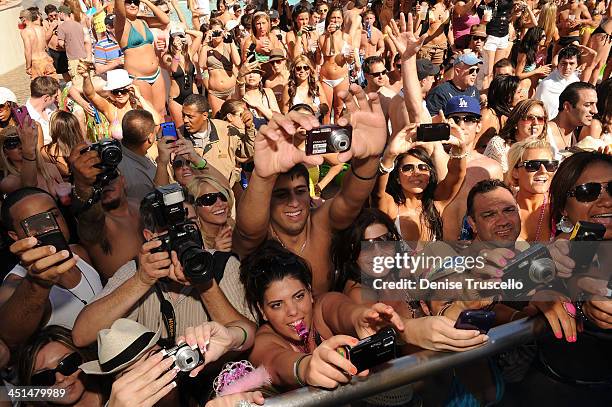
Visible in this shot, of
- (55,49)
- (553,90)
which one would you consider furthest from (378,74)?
(55,49)

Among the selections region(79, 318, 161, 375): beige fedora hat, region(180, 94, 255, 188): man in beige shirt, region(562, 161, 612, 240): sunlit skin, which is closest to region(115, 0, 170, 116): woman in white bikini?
region(180, 94, 255, 188): man in beige shirt

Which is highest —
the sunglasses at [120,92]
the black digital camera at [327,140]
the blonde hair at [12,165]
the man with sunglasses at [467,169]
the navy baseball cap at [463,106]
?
the sunglasses at [120,92]

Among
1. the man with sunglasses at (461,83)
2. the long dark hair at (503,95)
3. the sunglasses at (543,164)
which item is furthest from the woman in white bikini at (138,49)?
the sunglasses at (543,164)

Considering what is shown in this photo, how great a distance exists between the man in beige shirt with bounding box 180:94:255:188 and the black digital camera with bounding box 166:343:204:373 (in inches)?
106

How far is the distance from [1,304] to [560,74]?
5.54m

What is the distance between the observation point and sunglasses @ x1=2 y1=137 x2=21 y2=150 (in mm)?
3660

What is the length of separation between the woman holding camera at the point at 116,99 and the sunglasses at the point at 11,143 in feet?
3.62

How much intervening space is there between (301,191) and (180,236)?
82 centimetres

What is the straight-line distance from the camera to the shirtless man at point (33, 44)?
8.34 meters

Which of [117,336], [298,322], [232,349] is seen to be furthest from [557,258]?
[117,336]

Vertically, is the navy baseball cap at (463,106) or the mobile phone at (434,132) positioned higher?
the mobile phone at (434,132)

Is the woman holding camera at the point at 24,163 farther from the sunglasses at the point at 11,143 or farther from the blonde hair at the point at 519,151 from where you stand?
the blonde hair at the point at 519,151

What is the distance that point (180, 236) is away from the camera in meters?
1.90

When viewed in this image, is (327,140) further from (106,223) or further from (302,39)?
(302,39)
